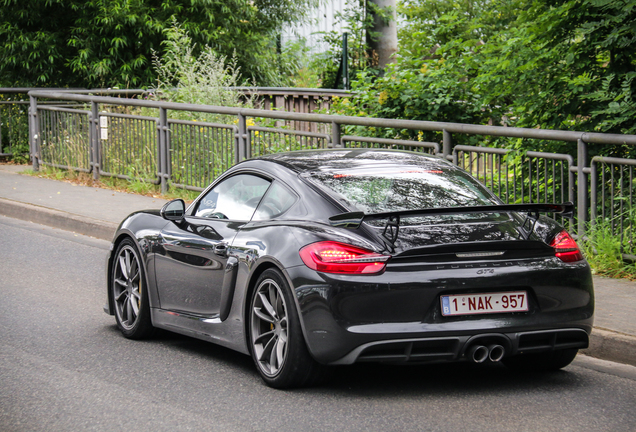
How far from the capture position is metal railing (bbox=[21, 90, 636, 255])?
8.80m

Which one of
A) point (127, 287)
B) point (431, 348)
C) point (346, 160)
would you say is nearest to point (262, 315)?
point (431, 348)

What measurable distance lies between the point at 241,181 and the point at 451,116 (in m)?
6.51

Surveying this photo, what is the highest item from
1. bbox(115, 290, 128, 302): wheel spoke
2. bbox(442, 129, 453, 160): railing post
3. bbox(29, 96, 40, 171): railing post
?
bbox(29, 96, 40, 171): railing post

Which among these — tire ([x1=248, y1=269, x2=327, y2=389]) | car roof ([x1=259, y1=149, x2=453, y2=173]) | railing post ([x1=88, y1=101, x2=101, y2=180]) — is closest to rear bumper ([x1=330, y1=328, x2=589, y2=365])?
tire ([x1=248, y1=269, x2=327, y2=389])

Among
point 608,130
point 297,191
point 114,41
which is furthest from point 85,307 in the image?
point 114,41

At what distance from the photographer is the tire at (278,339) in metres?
5.26

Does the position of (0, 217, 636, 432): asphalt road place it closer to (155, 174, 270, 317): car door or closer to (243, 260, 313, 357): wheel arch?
(243, 260, 313, 357): wheel arch

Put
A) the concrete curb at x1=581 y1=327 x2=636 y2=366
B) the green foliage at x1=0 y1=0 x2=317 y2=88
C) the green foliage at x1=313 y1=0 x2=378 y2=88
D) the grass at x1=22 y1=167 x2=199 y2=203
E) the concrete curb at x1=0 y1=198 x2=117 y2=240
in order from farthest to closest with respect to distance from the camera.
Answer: the green foliage at x1=313 y1=0 x2=378 y2=88 < the green foliage at x1=0 y1=0 x2=317 y2=88 < the grass at x1=22 y1=167 x2=199 y2=203 < the concrete curb at x1=0 y1=198 x2=117 y2=240 < the concrete curb at x1=581 y1=327 x2=636 y2=366

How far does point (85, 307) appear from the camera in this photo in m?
7.99

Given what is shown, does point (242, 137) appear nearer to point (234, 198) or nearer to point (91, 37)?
point (234, 198)

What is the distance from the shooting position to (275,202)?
5934 millimetres

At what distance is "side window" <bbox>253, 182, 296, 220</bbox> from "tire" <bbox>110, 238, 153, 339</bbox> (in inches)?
49.6

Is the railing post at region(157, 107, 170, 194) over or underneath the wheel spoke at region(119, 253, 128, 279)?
over

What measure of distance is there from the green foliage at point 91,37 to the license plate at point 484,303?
19741mm
